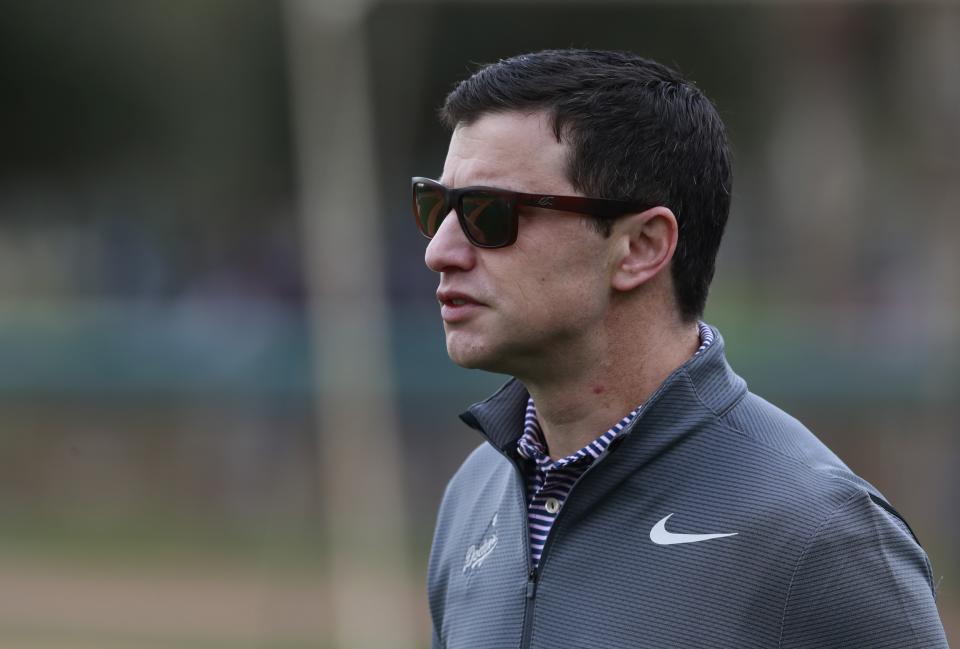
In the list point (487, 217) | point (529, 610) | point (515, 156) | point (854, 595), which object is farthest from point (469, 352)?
point (854, 595)

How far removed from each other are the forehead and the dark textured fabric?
1.35 ft

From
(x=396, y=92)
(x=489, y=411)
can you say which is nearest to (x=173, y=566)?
(x=396, y=92)

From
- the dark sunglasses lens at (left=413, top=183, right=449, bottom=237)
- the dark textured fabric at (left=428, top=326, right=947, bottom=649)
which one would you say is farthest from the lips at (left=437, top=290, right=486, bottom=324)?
the dark textured fabric at (left=428, top=326, right=947, bottom=649)

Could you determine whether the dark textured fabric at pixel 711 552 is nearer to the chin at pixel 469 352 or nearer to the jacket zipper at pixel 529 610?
the jacket zipper at pixel 529 610

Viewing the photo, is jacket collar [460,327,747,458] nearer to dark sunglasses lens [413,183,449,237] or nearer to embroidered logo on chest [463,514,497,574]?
embroidered logo on chest [463,514,497,574]

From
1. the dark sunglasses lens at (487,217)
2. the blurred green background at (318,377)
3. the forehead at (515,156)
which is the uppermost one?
the forehead at (515,156)

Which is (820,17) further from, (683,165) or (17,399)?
(683,165)

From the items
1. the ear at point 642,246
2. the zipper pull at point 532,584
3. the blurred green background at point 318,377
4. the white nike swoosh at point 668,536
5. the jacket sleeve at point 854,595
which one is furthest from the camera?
the blurred green background at point 318,377

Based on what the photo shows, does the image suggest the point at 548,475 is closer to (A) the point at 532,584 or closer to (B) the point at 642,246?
(A) the point at 532,584

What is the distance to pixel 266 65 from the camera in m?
23.3

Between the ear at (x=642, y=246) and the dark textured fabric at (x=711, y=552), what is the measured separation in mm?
179

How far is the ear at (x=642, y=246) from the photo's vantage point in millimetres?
2369

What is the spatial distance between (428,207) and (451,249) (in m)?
0.13

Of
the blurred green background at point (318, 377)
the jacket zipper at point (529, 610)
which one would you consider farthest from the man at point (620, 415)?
the blurred green background at point (318, 377)
